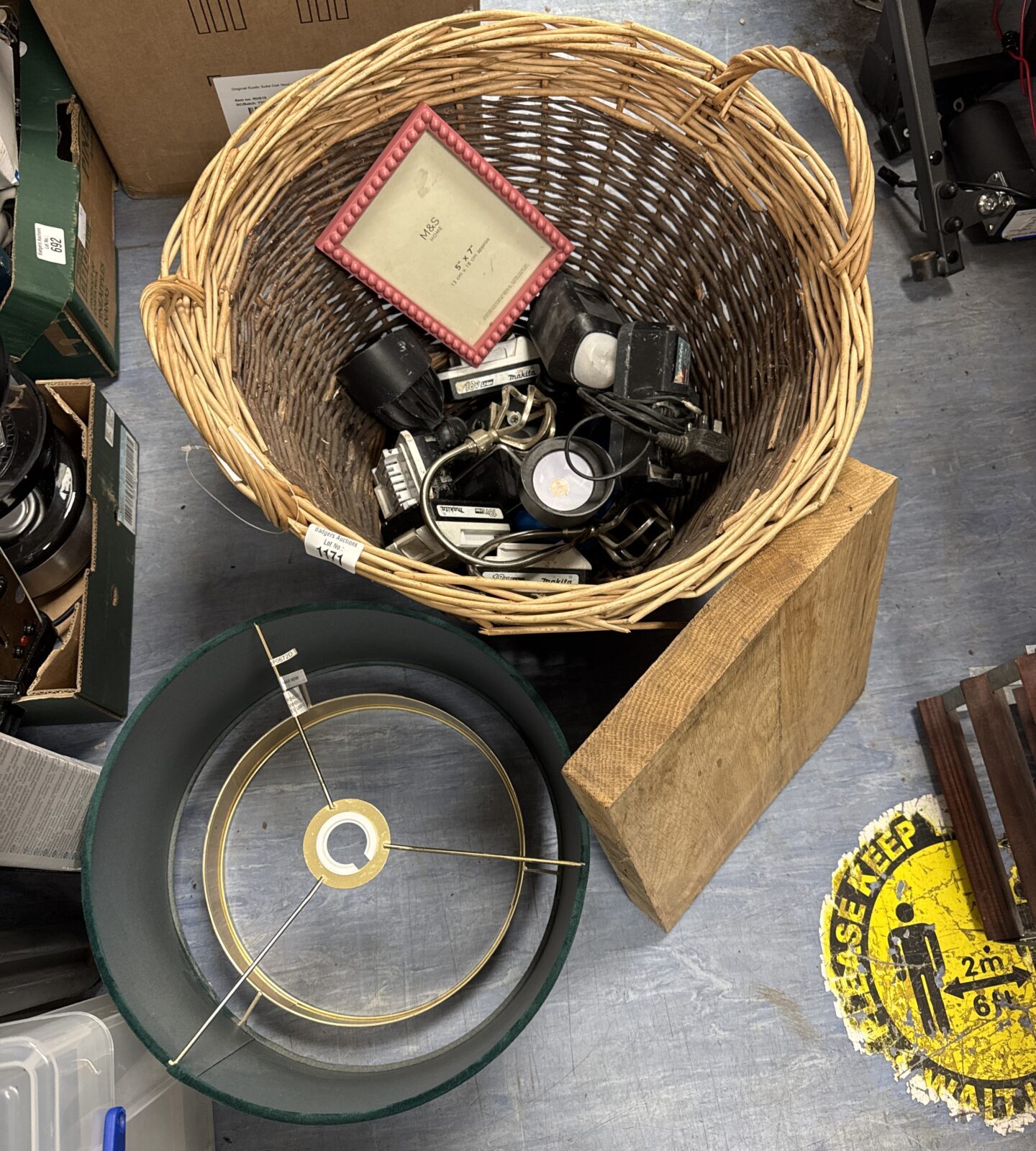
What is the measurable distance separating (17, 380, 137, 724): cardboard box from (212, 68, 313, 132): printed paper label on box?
332mm

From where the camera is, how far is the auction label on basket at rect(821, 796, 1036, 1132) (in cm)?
86

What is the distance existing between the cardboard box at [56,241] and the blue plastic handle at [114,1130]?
0.67 meters

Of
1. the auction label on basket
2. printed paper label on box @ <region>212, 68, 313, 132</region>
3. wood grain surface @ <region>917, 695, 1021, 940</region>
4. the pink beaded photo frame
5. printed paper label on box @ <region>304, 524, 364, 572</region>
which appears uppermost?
printed paper label on box @ <region>212, 68, 313, 132</region>

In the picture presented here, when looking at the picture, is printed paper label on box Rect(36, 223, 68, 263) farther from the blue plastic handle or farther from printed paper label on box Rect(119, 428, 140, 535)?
the blue plastic handle

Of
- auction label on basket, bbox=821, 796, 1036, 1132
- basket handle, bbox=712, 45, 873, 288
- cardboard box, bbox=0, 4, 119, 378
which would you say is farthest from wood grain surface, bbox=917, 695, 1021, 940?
cardboard box, bbox=0, 4, 119, 378

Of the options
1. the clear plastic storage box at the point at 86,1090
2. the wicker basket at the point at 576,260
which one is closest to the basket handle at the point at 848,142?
the wicker basket at the point at 576,260

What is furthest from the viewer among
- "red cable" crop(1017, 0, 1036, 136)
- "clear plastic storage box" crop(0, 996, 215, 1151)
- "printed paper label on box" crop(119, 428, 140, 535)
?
"red cable" crop(1017, 0, 1036, 136)

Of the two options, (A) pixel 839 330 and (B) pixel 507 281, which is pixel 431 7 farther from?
(A) pixel 839 330

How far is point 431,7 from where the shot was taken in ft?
3.03

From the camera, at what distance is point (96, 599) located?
0.88m

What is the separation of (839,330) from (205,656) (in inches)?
21.3

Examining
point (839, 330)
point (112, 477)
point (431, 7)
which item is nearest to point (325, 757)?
point (112, 477)

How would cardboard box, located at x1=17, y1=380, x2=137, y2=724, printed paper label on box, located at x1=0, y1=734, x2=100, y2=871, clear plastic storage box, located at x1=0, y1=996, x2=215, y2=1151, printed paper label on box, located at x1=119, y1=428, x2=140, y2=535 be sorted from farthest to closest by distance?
printed paper label on box, located at x1=119, y1=428, x2=140, y2=535, cardboard box, located at x1=17, y1=380, x2=137, y2=724, printed paper label on box, located at x1=0, y1=734, x2=100, y2=871, clear plastic storage box, located at x1=0, y1=996, x2=215, y2=1151

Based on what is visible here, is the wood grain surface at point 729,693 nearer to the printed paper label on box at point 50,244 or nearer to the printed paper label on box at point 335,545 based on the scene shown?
the printed paper label on box at point 335,545
